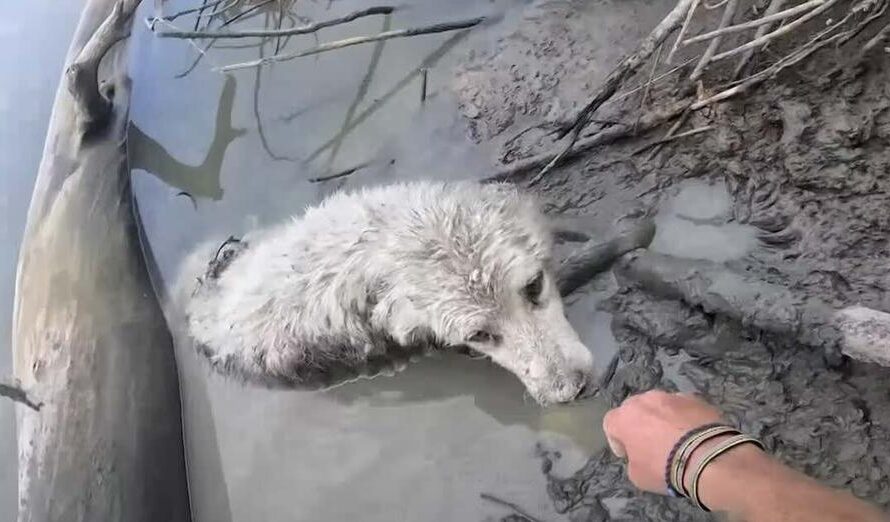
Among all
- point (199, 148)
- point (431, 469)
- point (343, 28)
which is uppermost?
point (343, 28)

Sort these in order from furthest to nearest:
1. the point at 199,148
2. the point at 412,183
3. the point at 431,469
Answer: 1. the point at 199,148
2. the point at 412,183
3. the point at 431,469

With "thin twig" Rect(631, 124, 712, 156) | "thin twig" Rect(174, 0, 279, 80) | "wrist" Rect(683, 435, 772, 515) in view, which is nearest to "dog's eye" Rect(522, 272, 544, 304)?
"thin twig" Rect(631, 124, 712, 156)

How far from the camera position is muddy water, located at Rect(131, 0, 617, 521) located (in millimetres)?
1103

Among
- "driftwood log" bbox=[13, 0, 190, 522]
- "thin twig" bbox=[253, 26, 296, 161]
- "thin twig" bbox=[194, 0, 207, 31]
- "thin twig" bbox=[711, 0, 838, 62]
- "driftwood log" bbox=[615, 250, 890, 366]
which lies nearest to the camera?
"driftwood log" bbox=[615, 250, 890, 366]

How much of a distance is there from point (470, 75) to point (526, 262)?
32 cm

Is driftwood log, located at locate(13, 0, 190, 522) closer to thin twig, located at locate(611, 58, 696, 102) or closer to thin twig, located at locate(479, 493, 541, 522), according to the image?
thin twig, located at locate(479, 493, 541, 522)

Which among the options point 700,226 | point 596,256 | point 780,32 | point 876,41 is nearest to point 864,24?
point 876,41

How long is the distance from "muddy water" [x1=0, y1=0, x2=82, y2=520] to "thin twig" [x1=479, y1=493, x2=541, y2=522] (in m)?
0.78

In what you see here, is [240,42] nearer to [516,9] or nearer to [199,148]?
[199,148]

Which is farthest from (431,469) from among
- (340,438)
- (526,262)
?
(526,262)

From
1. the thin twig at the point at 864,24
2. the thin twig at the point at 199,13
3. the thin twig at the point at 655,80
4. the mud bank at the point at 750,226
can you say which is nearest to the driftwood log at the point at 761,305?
the mud bank at the point at 750,226

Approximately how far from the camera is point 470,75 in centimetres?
128

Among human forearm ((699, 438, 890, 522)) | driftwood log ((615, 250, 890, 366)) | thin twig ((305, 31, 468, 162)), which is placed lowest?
human forearm ((699, 438, 890, 522))

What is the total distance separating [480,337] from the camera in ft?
3.85
